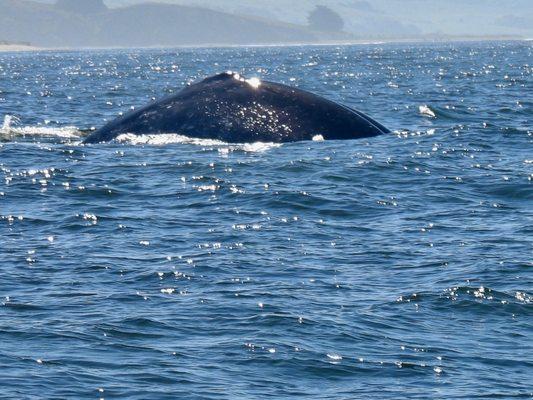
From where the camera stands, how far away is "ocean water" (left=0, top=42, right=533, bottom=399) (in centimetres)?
1044

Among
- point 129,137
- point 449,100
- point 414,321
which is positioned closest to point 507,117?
point 449,100

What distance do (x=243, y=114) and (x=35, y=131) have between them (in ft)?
23.1

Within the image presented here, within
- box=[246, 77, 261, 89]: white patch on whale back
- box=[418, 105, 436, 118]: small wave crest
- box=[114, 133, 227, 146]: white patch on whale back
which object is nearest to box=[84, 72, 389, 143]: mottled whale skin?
box=[246, 77, 261, 89]: white patch on whale back

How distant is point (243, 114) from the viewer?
2153 cm

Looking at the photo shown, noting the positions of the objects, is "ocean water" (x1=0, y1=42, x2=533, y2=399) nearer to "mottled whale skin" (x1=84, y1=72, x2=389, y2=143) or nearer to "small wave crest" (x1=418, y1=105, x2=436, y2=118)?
"mottled whale skin" (x1=84, y1=72, x2=389, y2=143)

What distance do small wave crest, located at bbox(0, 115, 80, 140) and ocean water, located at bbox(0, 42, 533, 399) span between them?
1202 mm

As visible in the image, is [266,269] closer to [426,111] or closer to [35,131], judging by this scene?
Result: [35,131]

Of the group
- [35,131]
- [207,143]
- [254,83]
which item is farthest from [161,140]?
[35,131]

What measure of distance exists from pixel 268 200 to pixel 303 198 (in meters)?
0.50

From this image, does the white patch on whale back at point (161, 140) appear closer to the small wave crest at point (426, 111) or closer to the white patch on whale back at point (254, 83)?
the white patch on whale back at point (254, 83)

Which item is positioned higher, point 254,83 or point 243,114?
point 254,83

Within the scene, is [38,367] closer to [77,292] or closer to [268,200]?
[77,292]

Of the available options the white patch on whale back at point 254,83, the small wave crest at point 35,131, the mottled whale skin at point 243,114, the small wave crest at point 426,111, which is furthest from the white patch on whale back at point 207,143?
the small wave crest at point 426,111

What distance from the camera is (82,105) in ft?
122
